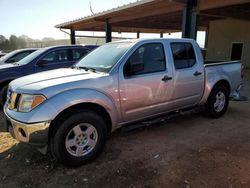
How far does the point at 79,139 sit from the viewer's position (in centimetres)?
358

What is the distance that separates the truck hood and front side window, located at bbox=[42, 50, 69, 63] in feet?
12.9

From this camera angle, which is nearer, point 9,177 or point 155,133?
point 9,177

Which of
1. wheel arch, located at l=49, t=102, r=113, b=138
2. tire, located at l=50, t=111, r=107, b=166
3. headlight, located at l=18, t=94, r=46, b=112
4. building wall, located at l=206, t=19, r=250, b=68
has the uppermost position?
building wall, located at l=206, t=19, r=250, b=68

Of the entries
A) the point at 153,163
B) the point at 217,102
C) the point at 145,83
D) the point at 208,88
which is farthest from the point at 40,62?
the point at 153,163

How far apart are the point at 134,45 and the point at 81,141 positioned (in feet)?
5.95

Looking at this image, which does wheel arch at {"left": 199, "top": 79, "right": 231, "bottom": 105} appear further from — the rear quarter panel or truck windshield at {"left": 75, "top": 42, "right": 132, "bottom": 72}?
truck windshield at {"left": 75, "top": 42, "right": 132, "bottom": 72}

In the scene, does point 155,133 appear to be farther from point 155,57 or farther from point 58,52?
point 58,52

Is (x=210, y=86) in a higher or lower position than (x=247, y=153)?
higher

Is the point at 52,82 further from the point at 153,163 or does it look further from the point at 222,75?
the point at 222,75

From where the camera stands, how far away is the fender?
323 centimetres

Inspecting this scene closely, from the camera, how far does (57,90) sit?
3.37 meters

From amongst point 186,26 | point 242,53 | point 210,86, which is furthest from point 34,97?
point 242,53

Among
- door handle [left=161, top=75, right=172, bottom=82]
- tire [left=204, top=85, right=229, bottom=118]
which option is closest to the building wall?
tire [left=204, top=85, right=229, bottom=118]

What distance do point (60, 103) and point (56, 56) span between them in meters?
4.97
